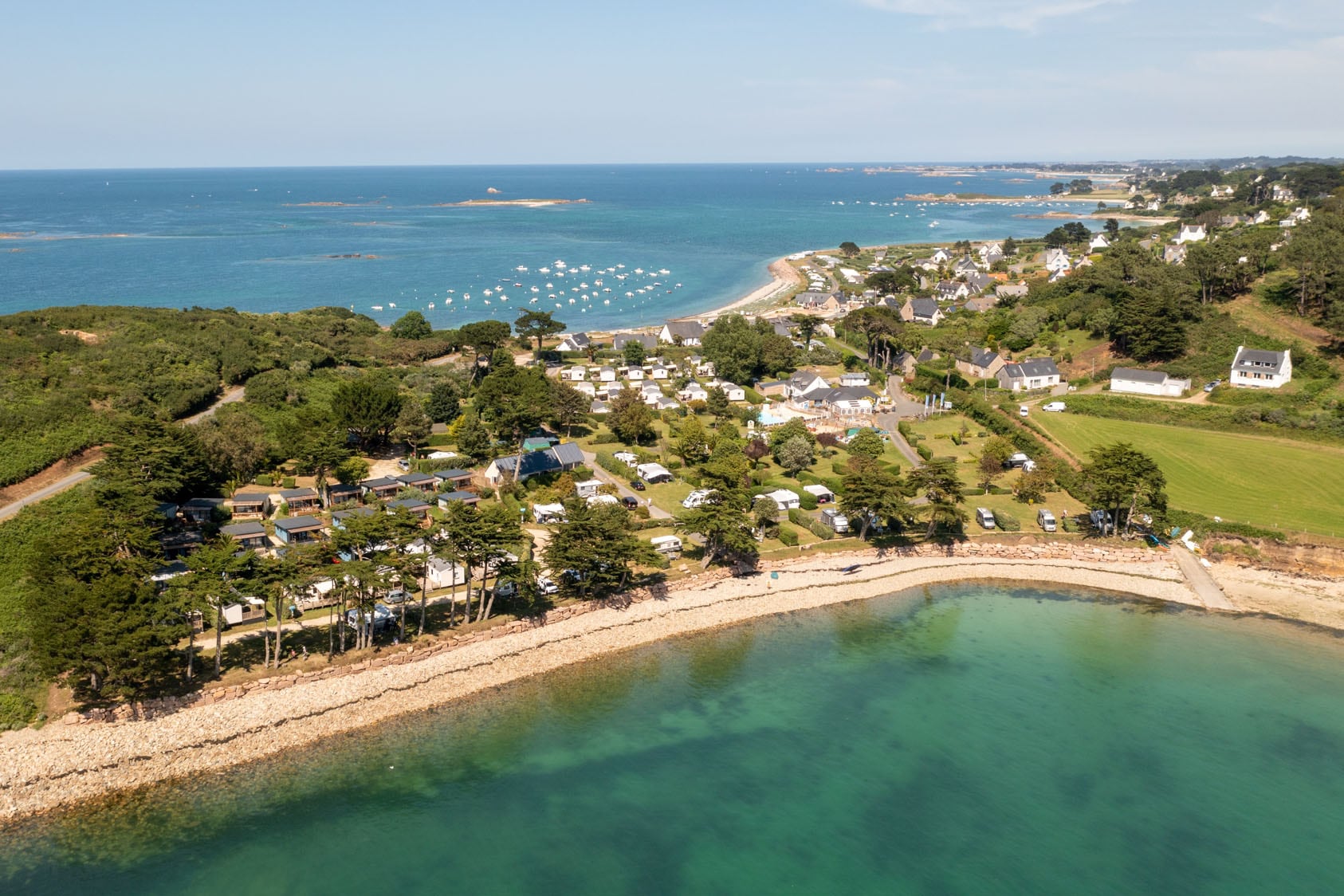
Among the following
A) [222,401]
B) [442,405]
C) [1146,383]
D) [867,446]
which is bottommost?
[867,446]

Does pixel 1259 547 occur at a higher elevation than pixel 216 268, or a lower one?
lower

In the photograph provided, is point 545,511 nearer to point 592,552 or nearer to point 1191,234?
point 592,552

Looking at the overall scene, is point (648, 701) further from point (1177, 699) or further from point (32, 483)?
point (32, 483)

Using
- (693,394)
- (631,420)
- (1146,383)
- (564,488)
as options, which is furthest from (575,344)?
(1146,383)

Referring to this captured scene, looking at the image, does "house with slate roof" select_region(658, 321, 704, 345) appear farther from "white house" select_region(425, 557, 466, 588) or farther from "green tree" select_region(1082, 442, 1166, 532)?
"white house" select_region(425, 557, 466, 588)

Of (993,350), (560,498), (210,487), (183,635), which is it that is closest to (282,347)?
(210,487)

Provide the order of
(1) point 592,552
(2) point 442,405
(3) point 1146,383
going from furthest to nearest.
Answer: (3) point 1146,383, (2) point 442,405, (1) point 592,552

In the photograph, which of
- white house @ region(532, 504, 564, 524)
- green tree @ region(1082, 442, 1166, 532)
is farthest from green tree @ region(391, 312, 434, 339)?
green tree @ region(1082, 442, 1166, 532)
